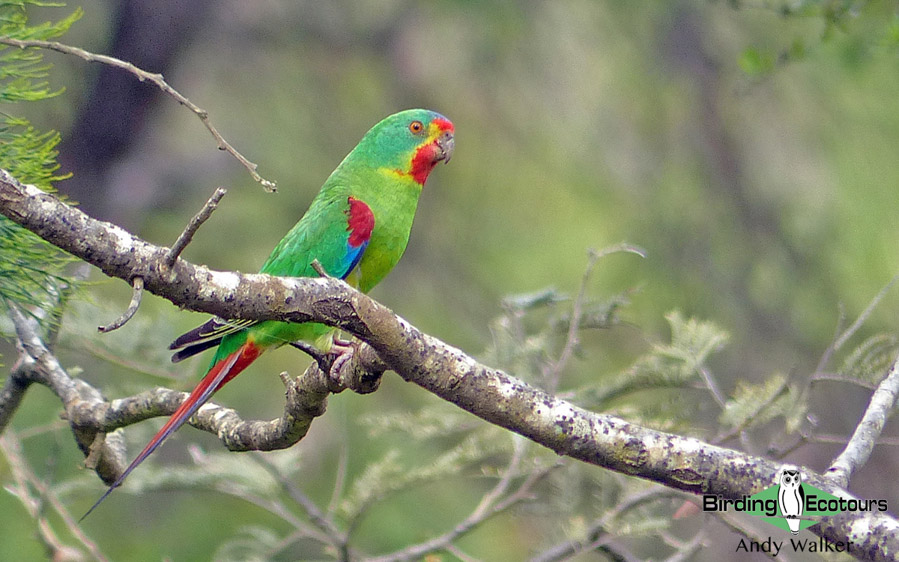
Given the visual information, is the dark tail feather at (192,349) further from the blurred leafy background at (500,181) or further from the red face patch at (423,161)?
the blurred leafy background at (500,181)

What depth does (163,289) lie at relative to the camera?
1.87 m

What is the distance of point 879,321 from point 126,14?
5.75 meters

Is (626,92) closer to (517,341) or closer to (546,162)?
(546,162)

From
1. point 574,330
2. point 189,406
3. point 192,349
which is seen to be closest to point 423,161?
point 574,330

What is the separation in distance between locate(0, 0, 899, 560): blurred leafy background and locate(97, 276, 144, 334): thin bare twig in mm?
3696

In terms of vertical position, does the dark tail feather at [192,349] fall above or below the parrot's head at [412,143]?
below

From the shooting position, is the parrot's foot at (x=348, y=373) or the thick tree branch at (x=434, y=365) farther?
the parrot's foot at (x=348, y=373)

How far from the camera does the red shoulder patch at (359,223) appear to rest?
3.62 m

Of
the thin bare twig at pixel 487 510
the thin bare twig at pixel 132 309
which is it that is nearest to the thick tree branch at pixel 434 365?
the thin bare twig at pixel 132 309

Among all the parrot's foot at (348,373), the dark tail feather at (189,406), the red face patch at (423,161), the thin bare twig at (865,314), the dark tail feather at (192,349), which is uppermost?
the red face patch at (423,161)

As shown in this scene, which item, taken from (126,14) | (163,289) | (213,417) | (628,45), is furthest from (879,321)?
(126,14)

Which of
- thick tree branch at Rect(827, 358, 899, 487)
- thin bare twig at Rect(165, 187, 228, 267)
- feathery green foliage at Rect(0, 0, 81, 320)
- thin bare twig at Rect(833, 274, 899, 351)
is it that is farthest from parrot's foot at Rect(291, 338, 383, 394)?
thin bare twig at Rect(833, 274, 899, 351)

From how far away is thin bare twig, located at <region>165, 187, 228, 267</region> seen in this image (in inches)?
65.4

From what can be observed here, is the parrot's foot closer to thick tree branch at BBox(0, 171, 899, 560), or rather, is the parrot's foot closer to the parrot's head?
thick tree branch at BBox(0, 171, 899, 560)
